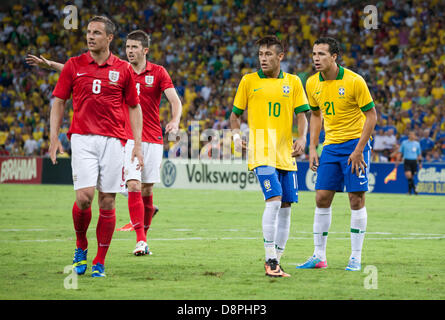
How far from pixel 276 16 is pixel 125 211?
18.8 m

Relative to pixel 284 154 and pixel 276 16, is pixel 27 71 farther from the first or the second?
pixel 284 154

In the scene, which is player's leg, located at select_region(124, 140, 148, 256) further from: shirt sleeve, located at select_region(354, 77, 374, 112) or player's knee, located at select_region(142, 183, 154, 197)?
shirt sleeve, located at select_region(354, 77, 374, 112)

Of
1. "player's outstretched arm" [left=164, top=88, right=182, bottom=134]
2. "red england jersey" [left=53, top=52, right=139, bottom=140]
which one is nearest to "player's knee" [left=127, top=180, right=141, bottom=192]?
"player's outstretched arm" [left=164, top=88, right=182, bottom=134]

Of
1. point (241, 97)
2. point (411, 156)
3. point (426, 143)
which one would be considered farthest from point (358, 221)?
point (426, 143)

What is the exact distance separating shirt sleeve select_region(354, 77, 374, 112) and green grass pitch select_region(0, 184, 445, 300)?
178 centimetres

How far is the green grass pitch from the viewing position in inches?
264

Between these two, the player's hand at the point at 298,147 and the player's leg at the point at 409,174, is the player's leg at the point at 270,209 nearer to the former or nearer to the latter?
the player's hand at the point at 298,147

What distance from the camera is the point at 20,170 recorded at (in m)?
29.0

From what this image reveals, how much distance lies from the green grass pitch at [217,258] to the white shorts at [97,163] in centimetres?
93

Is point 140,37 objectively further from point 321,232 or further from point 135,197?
point 321,232

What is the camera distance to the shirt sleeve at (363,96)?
825cm

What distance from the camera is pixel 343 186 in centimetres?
Result: 856

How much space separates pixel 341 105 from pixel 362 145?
59 cm
